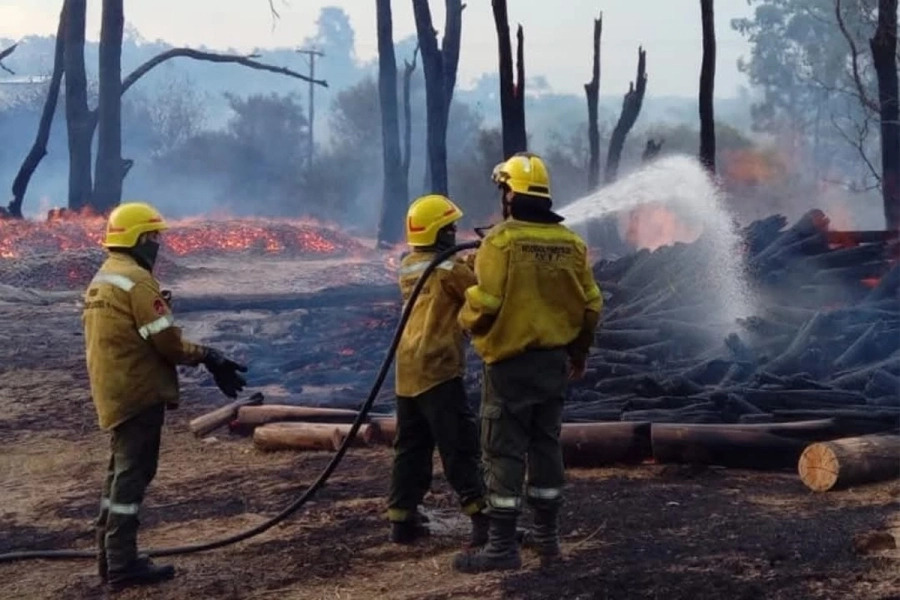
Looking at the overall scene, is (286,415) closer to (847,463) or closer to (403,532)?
(403,532)

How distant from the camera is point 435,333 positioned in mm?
6910

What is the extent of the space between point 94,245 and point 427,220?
22296 mm

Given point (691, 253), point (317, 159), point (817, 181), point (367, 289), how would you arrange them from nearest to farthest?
point (691, 253), point (367, 289), point (817, 181), point (317, 159)

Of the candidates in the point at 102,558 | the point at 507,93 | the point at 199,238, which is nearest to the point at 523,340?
the point at 102,558

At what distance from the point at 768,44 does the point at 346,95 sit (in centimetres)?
2467

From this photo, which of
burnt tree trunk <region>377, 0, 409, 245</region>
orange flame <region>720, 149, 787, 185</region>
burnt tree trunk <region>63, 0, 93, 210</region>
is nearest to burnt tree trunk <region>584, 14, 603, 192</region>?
burnt tree trunk <region>377, 0, 409, 245</region>

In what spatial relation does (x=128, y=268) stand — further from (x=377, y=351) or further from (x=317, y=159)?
(x=317, y=159)

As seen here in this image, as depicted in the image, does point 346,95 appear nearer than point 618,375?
No

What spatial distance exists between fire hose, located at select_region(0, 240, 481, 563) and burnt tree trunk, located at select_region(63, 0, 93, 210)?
25.1m

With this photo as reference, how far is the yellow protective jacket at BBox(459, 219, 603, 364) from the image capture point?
20.7ft

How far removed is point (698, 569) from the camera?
595cm

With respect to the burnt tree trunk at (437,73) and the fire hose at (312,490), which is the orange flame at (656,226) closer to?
the burnt tree trunk at (437,73)

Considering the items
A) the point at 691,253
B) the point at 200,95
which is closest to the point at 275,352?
the point at 691,253

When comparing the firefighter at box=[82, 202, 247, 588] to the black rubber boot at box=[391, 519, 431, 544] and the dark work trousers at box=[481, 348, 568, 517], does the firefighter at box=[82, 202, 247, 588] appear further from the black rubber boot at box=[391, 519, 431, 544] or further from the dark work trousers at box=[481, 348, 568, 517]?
the dark work trousers at box=[481, 348, 568, 517]
